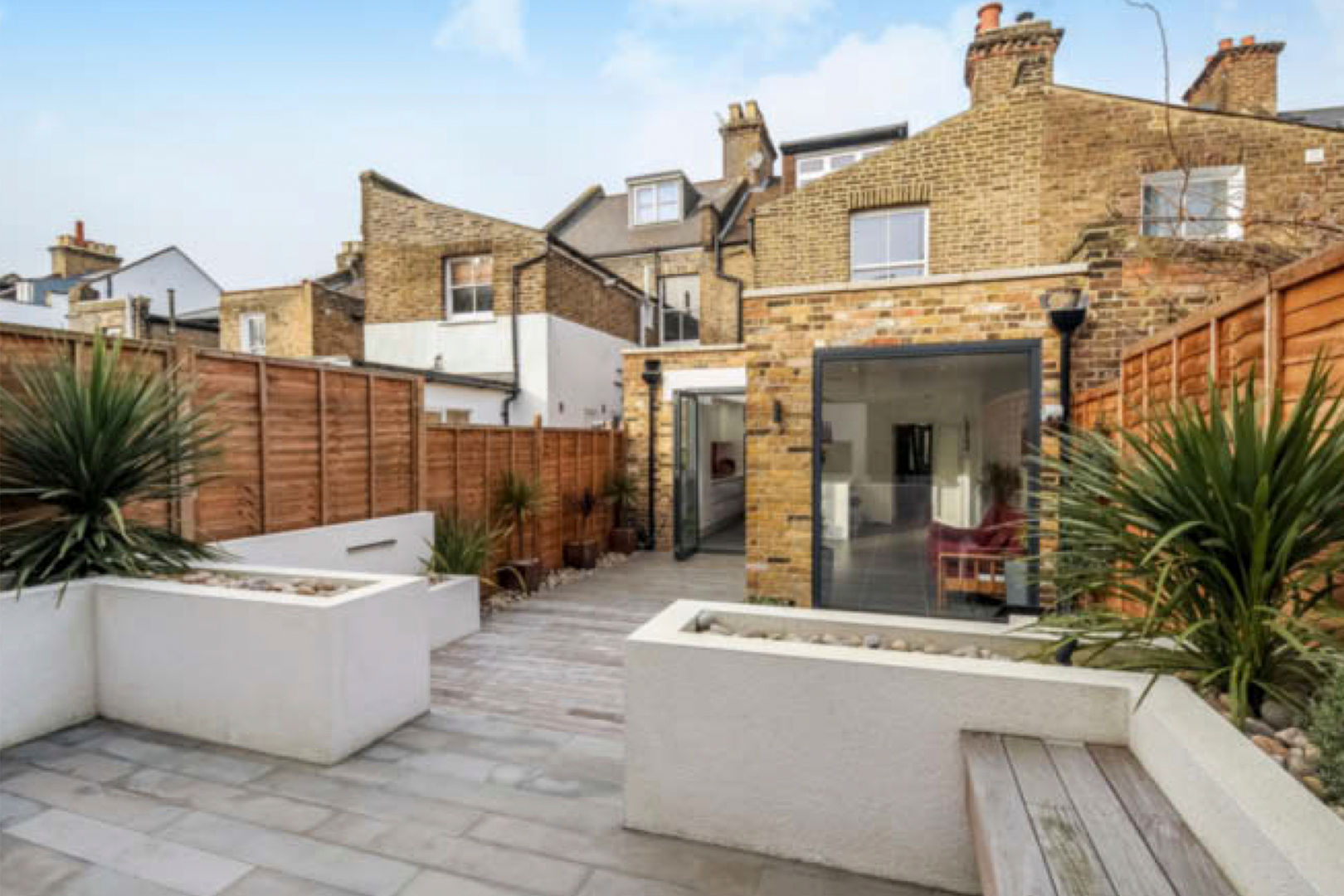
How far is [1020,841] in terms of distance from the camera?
56.9 inches

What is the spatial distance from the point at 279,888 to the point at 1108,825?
243 cm

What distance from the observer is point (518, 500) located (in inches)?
273

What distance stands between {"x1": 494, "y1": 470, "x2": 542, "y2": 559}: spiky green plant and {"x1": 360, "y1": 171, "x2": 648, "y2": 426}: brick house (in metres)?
3.49

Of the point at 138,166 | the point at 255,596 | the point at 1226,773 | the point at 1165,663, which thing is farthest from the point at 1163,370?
the point at 138,166

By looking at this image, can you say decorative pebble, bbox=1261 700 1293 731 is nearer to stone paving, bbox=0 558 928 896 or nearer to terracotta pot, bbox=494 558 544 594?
stone paving, bbox=0 558 928 896

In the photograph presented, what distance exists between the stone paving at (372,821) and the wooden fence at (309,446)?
1560mm

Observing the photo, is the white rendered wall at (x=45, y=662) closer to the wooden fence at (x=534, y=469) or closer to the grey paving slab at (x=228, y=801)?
the grey paving slab at (x=228, y=801)

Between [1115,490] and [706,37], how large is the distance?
6.96 meters

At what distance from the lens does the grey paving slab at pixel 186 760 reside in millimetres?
2738

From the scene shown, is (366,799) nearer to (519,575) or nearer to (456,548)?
(456,548)

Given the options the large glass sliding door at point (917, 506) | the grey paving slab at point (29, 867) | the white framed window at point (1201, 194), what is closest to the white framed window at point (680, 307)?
the white framed window at point (1201, 194)

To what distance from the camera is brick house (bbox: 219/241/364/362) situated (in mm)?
12008

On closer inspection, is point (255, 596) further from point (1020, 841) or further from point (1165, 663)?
point (1165, 663)

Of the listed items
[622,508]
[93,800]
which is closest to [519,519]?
[622,508]
